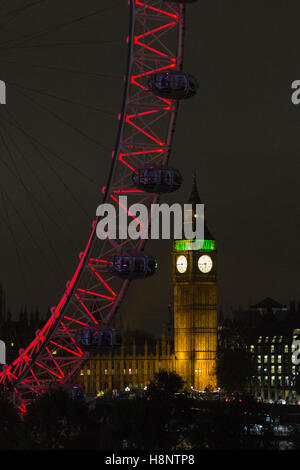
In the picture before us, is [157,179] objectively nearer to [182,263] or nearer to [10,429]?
[10,429]

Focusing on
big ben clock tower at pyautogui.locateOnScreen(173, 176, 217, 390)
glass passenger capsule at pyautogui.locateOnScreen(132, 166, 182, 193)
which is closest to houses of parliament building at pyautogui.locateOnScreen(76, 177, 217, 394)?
big ben clock tower at pyautogui.locateOnScreen(173, 176, 217, 390)

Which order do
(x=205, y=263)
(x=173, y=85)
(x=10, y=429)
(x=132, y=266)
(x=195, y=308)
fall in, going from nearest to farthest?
(x=173, y=85)
(x=132, y=266)
(x=10, y=429)
(x=195, y=308)
(x=205, y=263)

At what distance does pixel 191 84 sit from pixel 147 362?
281 feet

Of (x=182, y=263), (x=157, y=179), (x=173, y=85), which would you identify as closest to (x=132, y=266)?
(x=157, y=179)

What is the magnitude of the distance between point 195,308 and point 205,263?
465 centimetres

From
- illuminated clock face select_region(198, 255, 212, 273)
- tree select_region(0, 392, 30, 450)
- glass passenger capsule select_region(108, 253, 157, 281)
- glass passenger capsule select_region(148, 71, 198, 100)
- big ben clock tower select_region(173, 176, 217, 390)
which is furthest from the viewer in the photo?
illuminated clock face select_region(198, 255, 212, 273)

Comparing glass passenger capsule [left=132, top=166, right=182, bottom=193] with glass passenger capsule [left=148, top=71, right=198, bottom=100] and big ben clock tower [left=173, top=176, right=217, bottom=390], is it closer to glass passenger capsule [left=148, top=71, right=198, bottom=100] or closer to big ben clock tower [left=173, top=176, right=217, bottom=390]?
glass passenger capsule [left=148, top=71, right=198, bottom=100]

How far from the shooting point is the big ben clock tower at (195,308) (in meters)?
156

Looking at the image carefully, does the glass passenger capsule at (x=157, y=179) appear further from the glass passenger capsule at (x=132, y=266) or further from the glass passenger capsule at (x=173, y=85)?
the glass passenger capsule at (x=173, y=85)

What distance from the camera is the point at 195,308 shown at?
15700 cm

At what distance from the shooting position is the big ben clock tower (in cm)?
15625

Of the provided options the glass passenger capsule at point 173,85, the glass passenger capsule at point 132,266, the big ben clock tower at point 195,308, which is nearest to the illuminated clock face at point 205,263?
the big ben clock tower at point 195,308

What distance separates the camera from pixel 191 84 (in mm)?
78438

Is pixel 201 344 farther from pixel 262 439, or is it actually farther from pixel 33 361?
pixel 33 361
